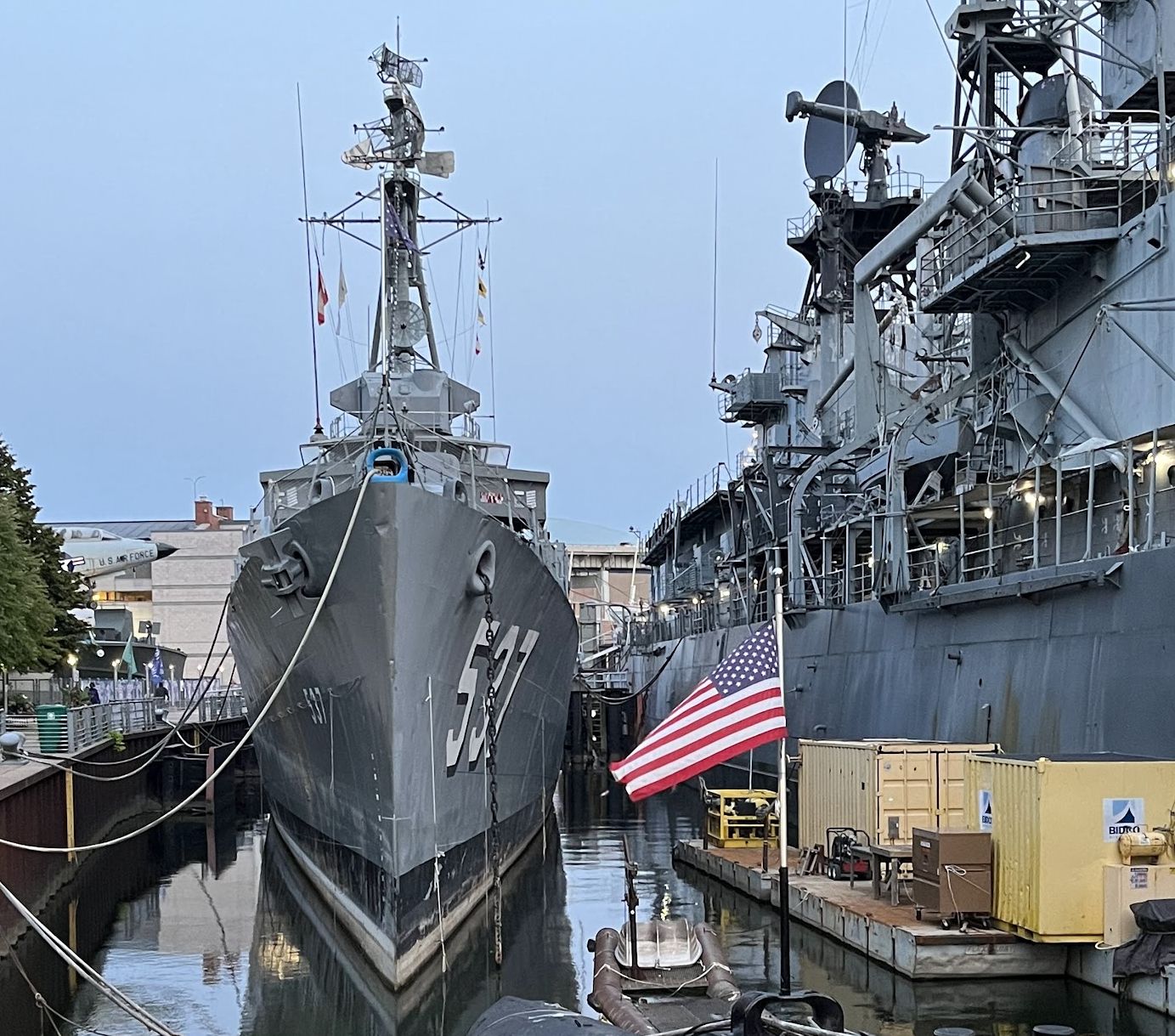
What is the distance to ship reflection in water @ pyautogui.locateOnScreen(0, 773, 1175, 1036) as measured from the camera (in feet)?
39.5

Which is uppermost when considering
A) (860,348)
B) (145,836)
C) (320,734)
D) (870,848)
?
(860,348)

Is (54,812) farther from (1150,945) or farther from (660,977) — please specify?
(1150,945)

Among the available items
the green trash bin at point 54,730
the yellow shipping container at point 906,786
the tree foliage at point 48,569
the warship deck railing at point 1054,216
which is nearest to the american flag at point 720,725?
the yellow shipping container at point 906,786

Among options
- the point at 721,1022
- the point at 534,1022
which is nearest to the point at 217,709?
the point at 534,1022

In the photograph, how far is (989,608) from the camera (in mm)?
19266

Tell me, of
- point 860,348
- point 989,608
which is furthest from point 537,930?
point 860,348

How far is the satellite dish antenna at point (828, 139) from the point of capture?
121ft

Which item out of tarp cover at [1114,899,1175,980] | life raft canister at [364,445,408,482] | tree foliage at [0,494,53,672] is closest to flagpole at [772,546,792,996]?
tarp cover at [1114,899,1175,980]

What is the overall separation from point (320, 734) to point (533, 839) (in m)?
7.23

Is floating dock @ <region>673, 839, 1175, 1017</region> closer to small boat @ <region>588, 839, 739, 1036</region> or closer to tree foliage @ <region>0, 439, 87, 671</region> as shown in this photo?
small boat @ <region>588, 839, 739, 1036</region>

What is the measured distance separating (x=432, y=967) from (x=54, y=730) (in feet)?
34.5

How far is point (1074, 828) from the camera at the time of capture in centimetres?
1234

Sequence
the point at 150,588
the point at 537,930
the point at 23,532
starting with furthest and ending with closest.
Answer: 1. the point at 150,588
2. the point at 23,532
3. the point at 537,930

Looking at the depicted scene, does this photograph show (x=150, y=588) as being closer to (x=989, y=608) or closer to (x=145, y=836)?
(x=145, y=836)
